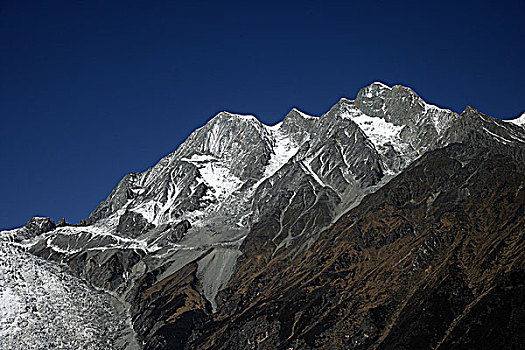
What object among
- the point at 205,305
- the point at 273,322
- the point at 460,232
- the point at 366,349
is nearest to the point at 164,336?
the point at 205,305

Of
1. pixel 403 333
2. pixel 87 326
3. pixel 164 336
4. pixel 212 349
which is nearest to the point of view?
pixel 403 333

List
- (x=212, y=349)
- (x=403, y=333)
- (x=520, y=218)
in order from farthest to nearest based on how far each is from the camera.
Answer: (x=212, y=349)
(x=520, y=218)
(x=403, y=333)

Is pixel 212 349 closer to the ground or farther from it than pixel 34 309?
closer to the ground

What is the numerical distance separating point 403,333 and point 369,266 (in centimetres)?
4437

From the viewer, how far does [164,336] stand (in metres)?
170

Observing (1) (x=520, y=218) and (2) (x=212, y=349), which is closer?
(1) (x=520, y=218)

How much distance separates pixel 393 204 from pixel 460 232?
4044 cm

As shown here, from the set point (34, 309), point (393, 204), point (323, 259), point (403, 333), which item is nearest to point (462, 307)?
point (403, 333)

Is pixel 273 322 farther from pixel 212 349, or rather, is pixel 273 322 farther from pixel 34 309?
pixel 34 309

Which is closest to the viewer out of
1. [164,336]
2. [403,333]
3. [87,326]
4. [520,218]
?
[403,333]

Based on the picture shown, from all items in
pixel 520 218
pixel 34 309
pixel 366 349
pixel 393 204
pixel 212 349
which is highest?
pixel 393 204

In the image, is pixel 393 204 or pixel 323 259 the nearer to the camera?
pixel 323 259

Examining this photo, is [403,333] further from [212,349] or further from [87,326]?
[87,326]

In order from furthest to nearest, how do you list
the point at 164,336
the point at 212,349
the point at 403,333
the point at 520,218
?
the point at 164,336 → the point at 212,349 → the point at 520,218 → the point at 403,333
